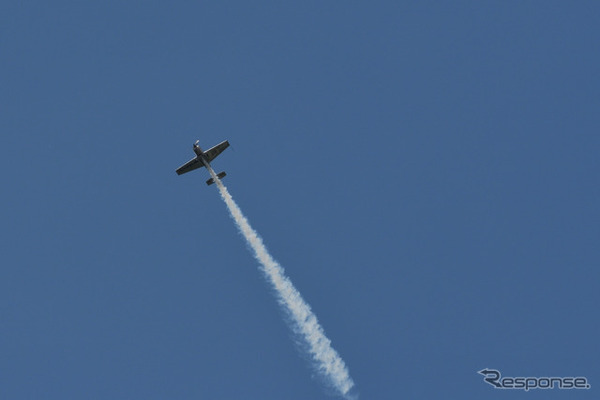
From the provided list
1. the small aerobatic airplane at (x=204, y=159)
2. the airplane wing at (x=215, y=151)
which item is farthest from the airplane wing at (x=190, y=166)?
the airplane wing at (x=215, y=151)

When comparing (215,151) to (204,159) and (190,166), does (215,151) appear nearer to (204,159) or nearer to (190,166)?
(204,159)

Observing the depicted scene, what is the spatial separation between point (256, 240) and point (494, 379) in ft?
91.8

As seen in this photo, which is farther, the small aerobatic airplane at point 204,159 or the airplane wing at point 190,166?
the airplane wing at point 190,166

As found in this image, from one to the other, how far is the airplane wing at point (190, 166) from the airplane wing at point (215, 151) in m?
1.20

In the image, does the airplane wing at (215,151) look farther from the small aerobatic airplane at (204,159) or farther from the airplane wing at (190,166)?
the airplane wing at (190,166)

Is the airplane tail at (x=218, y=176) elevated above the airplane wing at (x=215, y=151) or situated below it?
below

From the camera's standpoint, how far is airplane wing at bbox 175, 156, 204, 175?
285ft

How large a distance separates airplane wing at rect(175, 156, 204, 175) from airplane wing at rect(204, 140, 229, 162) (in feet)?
3.94

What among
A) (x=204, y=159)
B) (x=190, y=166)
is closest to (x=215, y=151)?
(x=204, y=159)

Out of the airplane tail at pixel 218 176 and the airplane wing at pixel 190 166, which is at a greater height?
the airplane wing at pixel 190 166

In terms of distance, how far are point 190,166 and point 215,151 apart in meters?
3.22

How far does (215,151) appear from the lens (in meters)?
87.2

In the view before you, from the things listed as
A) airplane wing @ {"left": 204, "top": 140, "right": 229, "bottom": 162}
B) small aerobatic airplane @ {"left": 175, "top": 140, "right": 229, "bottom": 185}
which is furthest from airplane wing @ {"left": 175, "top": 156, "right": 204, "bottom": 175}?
airplane wing @ {"left": 204, "top": 140, "right": 229, "bottom": 162}

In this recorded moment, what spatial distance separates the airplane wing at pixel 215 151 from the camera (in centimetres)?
8688
